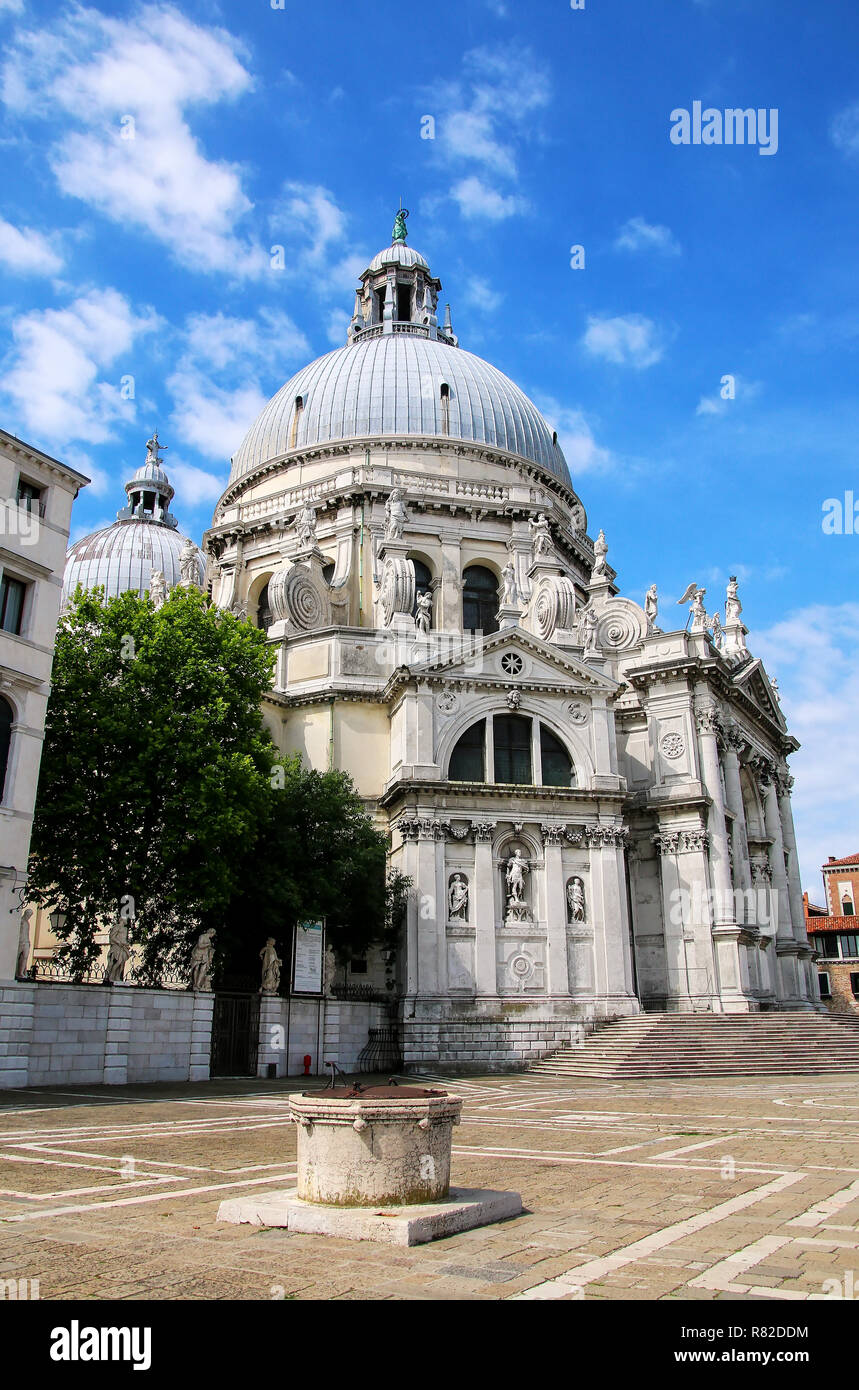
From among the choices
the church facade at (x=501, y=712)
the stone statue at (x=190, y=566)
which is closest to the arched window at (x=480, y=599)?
the church facade at (x=501, y=712)

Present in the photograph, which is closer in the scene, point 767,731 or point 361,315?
point 767,731

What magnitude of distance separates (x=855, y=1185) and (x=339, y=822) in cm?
2458

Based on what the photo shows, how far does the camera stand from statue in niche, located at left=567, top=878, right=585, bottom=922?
37719 millimetres

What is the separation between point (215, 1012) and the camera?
96.3 ft

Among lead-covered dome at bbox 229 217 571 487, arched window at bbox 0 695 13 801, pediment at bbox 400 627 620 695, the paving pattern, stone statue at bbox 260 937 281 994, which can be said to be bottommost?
the paving pattern

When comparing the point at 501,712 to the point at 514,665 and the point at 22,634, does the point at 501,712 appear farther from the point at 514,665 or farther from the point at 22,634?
the point at 22,634

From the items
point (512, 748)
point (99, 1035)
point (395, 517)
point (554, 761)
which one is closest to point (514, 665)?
point (512, 748)

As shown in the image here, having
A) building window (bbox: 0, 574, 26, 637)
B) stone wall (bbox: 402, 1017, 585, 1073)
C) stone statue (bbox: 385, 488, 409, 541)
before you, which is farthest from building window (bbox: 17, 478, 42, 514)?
stone statue (bbox: 385, 488, 409, 541)

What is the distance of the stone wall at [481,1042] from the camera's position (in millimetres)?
33812

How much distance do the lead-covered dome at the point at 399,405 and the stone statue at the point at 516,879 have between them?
78.2 ft

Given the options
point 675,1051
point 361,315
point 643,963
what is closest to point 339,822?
point 675,1051

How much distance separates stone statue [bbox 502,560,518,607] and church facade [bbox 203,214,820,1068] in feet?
1.13

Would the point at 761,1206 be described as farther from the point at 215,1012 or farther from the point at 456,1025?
the point at 456,1025

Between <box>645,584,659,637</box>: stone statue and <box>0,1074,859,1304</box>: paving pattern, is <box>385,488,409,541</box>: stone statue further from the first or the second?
<box>0,1074,859,1304</box>: paving pattern
